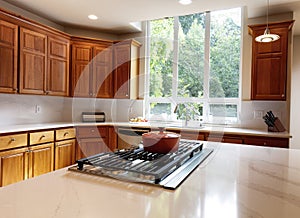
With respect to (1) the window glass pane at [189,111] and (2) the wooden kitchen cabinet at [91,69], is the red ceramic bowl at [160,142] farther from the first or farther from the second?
(2) the wooden kitchen cabinet at [91,69]

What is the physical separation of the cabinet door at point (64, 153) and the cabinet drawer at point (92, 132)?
194mm

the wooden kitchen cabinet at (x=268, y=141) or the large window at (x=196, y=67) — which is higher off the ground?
the large window at (x=196, y=67)

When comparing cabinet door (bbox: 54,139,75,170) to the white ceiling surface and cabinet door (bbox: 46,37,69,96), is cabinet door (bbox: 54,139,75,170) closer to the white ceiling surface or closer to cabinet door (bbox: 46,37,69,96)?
cabinet door (bbox: 46,37,69,96)

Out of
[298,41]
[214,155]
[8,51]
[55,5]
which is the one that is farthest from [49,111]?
[298,41]

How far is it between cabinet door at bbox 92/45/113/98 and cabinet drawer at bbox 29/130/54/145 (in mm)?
1129

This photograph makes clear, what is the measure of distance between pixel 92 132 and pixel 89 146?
23cm

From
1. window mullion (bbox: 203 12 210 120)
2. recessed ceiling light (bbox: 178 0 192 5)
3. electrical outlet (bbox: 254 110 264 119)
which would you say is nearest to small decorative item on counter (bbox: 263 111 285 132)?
electrical outlet (bbox: 254 110 264 119)

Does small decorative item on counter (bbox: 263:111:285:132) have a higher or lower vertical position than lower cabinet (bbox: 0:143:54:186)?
higher

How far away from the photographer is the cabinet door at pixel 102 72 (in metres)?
3.82

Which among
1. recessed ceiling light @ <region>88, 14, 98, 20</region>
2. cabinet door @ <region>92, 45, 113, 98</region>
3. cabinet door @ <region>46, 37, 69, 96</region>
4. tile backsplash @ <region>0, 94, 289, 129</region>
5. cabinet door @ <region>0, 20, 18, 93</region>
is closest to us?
cabinet door @ <region>0, 20, 18, 93</region>

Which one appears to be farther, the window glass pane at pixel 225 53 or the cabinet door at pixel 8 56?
the window glass pane at pixel 225 53

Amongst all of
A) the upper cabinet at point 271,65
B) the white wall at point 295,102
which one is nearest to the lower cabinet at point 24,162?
the upper cabinet at point 271,65

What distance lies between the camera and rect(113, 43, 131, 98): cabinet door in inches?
154

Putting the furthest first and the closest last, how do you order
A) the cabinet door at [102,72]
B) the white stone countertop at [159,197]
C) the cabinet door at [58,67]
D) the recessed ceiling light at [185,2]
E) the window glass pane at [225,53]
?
the cabinet door at [102,72]
the window glass pane at [225,53]
the cabinet door at [58,67]
the recessed ceiling light at [185,2]
the white stone countertop at [159,197]
